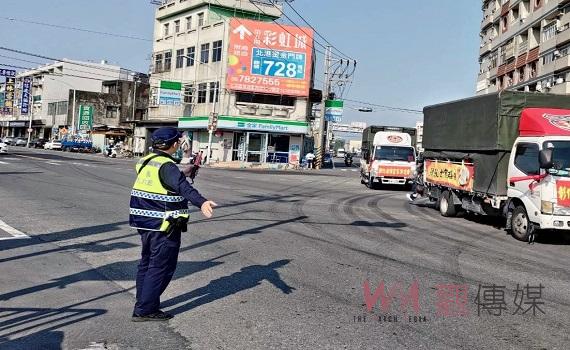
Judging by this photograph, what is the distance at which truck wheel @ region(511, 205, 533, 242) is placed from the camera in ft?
36.2

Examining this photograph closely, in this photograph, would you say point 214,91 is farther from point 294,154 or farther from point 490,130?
point 490,130

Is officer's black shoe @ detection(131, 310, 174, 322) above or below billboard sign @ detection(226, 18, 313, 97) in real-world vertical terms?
below

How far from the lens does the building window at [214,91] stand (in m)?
47.3

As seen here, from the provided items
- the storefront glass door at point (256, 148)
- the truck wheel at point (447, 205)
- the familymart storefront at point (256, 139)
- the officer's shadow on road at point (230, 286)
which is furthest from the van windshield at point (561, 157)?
the storefront glass door at point (256, 148)

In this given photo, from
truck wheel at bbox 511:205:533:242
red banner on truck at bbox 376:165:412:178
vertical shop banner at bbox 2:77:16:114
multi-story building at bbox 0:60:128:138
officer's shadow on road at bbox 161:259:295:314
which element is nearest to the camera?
officer's shadow on road at bbox 161:259:295:314

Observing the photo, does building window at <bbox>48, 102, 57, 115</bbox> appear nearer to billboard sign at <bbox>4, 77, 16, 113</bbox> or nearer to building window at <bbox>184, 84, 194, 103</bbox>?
billboard sign at <bbox>4, 77, 16, 113</bbox>

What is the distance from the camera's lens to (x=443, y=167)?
16.0 metres

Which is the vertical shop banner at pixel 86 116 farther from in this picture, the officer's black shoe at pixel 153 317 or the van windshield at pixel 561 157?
the officer's black shoe at pixel 153 317

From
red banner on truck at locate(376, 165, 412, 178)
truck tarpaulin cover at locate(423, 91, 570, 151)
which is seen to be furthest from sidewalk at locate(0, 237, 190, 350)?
red banner on truck at locate(376, 165, 412, 178)

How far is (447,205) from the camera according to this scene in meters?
15.5

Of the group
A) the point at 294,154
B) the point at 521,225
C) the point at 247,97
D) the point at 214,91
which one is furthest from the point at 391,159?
the point at 214,91

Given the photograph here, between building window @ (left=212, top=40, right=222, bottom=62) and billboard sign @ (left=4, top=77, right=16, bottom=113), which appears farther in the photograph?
billboard sign @ (left=4, top=77, right=16, bottom=113)

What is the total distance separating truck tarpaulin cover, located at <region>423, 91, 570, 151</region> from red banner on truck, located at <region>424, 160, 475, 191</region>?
47 centimetres

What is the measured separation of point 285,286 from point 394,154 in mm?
20524
